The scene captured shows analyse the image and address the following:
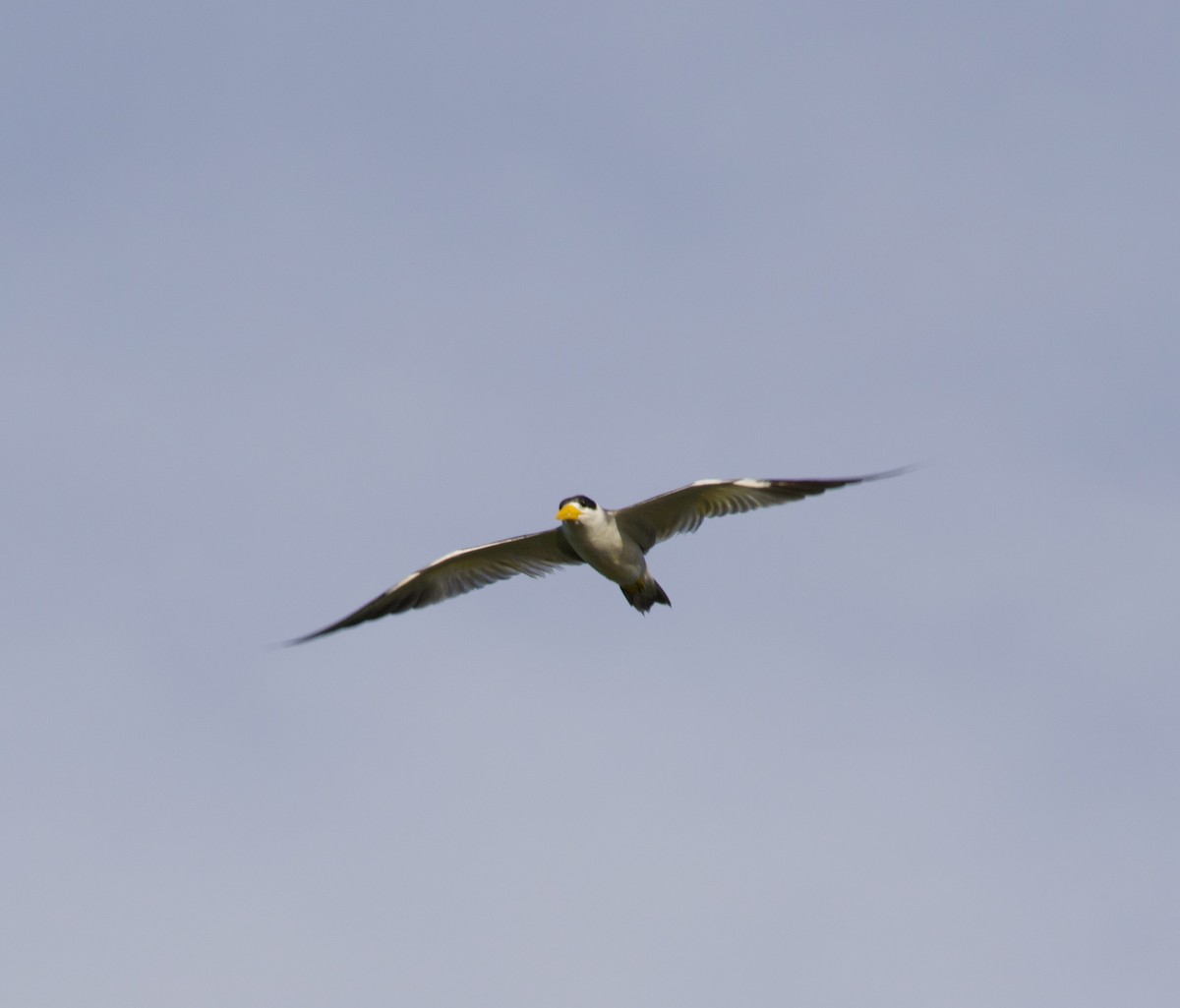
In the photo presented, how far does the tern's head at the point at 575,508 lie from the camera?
68.2ft

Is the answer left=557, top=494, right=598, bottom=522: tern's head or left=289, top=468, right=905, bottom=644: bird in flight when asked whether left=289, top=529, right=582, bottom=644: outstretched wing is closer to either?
left=289, top=468, right=905, bottom=644: bird in flight

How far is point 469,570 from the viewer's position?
75.7 ft

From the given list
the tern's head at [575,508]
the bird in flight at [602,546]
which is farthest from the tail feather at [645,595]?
the tern's head at [575,508]

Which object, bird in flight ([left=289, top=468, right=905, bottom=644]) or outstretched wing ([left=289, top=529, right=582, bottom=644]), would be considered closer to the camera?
bird in flight ([left=289, top=468, right=905, bottom=644])

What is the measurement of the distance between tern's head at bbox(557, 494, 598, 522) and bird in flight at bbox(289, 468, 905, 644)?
0.01 metres

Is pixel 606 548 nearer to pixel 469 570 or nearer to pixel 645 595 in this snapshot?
pixel 645 595

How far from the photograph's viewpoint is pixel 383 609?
22.8m

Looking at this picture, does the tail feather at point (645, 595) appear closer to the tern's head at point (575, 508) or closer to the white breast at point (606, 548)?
the white breast at point (606, 548)

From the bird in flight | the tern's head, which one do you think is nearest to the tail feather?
the bird in flight

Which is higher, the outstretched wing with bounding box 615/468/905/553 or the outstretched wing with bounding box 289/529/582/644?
the outstretched wing with bounding box 289/529/582/644

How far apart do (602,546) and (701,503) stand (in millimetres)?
1437

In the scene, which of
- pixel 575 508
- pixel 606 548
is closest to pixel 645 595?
pixel 606 548

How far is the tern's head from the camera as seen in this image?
68.2 feet

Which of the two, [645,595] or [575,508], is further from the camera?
[645,595]
